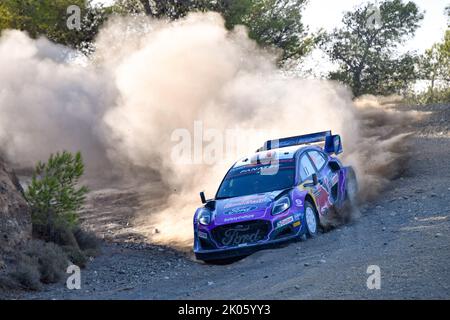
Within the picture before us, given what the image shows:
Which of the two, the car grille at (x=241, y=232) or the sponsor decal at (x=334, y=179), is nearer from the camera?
the car grille at (x=241, y=232)

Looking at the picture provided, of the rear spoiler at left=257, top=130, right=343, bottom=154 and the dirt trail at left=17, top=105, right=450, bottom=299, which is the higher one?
the rear spoiler at left=257, top=130, right=343, bottom=154

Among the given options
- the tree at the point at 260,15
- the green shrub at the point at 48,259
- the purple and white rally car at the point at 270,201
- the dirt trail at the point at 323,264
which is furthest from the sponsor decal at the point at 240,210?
the tree at the point at 260,15

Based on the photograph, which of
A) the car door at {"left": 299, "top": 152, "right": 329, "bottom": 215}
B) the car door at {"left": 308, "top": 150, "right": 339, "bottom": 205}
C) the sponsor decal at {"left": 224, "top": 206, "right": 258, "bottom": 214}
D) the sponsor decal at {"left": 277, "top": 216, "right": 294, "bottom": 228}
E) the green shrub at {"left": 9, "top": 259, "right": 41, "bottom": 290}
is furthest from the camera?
the car door at {"left": 308, "top": 150, "right": 339, "bottom": 205}

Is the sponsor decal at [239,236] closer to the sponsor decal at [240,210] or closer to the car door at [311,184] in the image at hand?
the sponsor decal at [240,210]

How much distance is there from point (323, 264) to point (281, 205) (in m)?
2.29

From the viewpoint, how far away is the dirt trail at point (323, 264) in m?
7.84

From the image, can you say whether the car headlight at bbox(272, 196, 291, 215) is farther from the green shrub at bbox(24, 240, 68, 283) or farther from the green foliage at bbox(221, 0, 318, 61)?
the green foliage at bbox(221, 0, 318, 61)

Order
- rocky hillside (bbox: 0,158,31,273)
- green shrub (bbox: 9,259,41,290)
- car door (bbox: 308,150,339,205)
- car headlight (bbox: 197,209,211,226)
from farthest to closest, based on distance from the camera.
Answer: car door (bbox: 308,150,339,205) → car headlight (bbox: 197,209,211,226) → rocky hillside (bbox: 0,158,31,273) → green shrub (bbox: 9,259,41,290)

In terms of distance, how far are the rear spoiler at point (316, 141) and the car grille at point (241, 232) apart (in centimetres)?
335

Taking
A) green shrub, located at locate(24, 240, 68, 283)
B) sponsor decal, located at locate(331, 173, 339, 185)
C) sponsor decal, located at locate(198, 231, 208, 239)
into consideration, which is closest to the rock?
green shrub, located at locate(24, 240, 68, 283)

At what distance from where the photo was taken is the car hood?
11422 millimetres

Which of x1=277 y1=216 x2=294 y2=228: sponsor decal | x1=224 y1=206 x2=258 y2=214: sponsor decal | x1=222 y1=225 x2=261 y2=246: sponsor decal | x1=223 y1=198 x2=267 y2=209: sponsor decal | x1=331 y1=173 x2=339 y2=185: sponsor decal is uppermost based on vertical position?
x1=331 y1=173 x2=339 y2=185: sponsor decal

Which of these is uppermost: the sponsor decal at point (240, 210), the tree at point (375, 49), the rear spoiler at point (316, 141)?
the tree at point (375, 49)

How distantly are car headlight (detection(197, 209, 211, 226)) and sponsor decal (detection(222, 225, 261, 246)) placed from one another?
40cm
